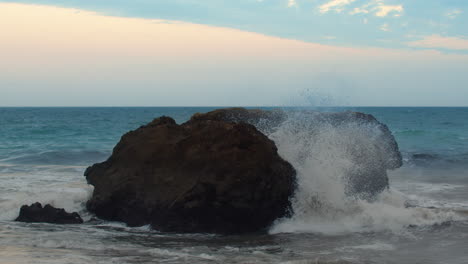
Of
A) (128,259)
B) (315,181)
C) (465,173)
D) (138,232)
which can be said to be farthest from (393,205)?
(465,173)

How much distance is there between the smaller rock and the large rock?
0.47 meters

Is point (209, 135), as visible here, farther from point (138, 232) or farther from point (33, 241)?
point (33, 241)

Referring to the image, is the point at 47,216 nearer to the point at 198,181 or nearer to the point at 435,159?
the point at 198,181

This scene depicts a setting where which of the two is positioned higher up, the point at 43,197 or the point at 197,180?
the point at 197,180

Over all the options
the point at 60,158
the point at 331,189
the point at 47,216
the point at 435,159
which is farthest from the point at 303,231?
the point at 435,159

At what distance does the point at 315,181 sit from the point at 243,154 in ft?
5.75

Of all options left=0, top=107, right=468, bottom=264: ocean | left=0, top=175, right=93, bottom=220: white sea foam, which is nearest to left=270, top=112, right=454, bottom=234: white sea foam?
left=0, top=107, right=468, bottom=264: ocean

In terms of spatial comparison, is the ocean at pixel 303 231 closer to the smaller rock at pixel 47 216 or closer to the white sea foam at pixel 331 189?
the white sea foam at pixel 331 189

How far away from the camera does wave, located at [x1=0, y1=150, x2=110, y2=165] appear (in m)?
18.3

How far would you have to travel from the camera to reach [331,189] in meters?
9.31

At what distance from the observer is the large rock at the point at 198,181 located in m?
7.96

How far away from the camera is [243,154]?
813 centimetres

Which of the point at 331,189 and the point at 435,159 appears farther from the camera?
the point at 435,159

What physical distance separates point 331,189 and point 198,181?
2489 mm
